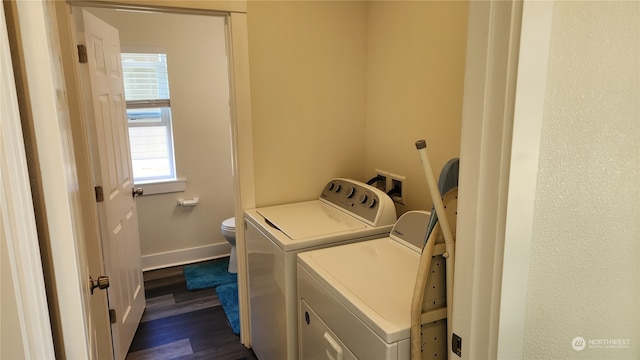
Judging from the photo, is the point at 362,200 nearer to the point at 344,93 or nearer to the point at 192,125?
the point at 344,93

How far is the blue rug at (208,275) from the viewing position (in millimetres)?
3336

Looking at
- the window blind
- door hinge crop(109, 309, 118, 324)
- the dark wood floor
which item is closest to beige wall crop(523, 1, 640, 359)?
the dark wood floor

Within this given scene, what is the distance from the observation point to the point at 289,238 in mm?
1849

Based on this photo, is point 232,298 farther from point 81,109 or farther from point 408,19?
point 408,19

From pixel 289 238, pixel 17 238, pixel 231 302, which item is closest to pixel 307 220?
pixel 289 238

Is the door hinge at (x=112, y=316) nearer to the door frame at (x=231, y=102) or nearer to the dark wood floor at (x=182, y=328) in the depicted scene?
the door frame at (x=231, y=102)

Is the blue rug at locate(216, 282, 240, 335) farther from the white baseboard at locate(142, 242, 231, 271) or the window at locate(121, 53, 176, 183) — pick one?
the window at locate(121, 53, 176, 183)

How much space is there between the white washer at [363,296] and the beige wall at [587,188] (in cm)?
36

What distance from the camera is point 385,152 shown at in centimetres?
243
